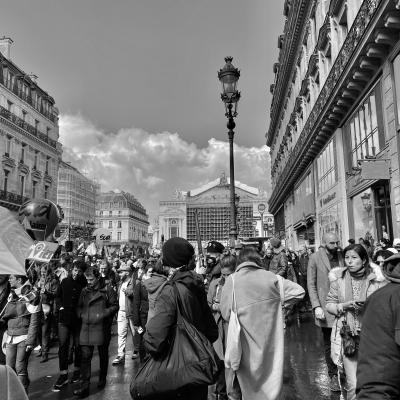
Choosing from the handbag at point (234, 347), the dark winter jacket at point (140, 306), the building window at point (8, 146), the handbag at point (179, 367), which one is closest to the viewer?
the handbag at point (179, 367)

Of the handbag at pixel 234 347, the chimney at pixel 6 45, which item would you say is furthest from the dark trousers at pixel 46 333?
the chimney at pixel 6 45

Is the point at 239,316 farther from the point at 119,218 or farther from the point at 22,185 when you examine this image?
the point at 119,218

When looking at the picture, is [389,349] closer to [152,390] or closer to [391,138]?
[152,390]

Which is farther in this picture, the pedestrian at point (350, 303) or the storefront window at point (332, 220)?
the storefront window at point (332, 220)

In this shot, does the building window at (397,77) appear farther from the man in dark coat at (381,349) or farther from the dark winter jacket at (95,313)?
the man in dark coat at (381,349)

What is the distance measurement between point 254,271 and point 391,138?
8264 millimetres

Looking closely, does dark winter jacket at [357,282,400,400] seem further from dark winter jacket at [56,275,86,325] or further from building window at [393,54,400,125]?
building window at [393,54,400,125]

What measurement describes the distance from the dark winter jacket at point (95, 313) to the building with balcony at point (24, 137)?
3042 cm

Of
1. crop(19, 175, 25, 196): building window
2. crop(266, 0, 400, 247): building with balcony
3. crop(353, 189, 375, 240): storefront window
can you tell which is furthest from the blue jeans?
crop(19, 175, 25, 196): building window

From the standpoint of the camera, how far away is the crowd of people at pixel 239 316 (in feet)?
5.92

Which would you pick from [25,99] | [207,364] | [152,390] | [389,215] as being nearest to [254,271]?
[207,364]

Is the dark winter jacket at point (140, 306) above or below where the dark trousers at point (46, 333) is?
above

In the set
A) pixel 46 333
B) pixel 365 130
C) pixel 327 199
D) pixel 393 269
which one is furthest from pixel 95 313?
pixel 327 199

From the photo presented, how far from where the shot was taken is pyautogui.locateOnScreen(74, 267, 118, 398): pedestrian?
224 inches
